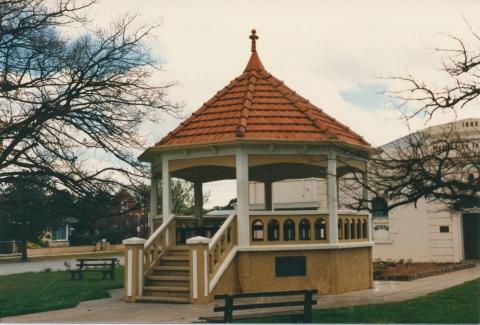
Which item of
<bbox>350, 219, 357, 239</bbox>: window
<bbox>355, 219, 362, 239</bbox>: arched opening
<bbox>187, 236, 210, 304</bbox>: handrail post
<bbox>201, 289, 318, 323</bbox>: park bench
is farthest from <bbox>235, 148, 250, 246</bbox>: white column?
<bbox>201, 289, 318, 323</bbox>: park bench

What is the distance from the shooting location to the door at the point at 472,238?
30.3 m

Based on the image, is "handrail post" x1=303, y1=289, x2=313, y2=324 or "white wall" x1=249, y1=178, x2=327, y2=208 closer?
"handrail post" x1=303, y1=289, x2=313, y2=324

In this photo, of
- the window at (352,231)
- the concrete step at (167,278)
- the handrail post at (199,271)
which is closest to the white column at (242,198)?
the handrail post at (199,271)

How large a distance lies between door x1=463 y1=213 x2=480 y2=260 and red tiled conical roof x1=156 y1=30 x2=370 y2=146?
1449 cm

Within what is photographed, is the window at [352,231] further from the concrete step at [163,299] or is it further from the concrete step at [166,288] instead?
the concrete step at [163,299]

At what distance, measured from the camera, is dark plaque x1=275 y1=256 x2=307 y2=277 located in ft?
52.5

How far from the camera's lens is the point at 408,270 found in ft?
74.9

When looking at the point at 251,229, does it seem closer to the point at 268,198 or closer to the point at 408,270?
the point at 268,198

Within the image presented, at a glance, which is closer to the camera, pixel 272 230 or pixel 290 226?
pixel 272 230

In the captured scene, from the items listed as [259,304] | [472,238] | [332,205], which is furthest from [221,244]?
[472,238]

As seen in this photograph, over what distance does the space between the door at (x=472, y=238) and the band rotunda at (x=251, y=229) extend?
14.3m

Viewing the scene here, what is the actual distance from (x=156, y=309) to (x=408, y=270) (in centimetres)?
1205

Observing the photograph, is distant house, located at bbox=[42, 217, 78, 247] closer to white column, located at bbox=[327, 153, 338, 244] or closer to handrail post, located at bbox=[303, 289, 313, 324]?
white column, located at bbox=[327, 153, 338, 244]

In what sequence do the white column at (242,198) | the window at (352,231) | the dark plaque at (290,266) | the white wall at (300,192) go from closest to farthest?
the white column at (242,198), the dark plaque at (290,266), the window at (352,231), the white wall at (300,192)
